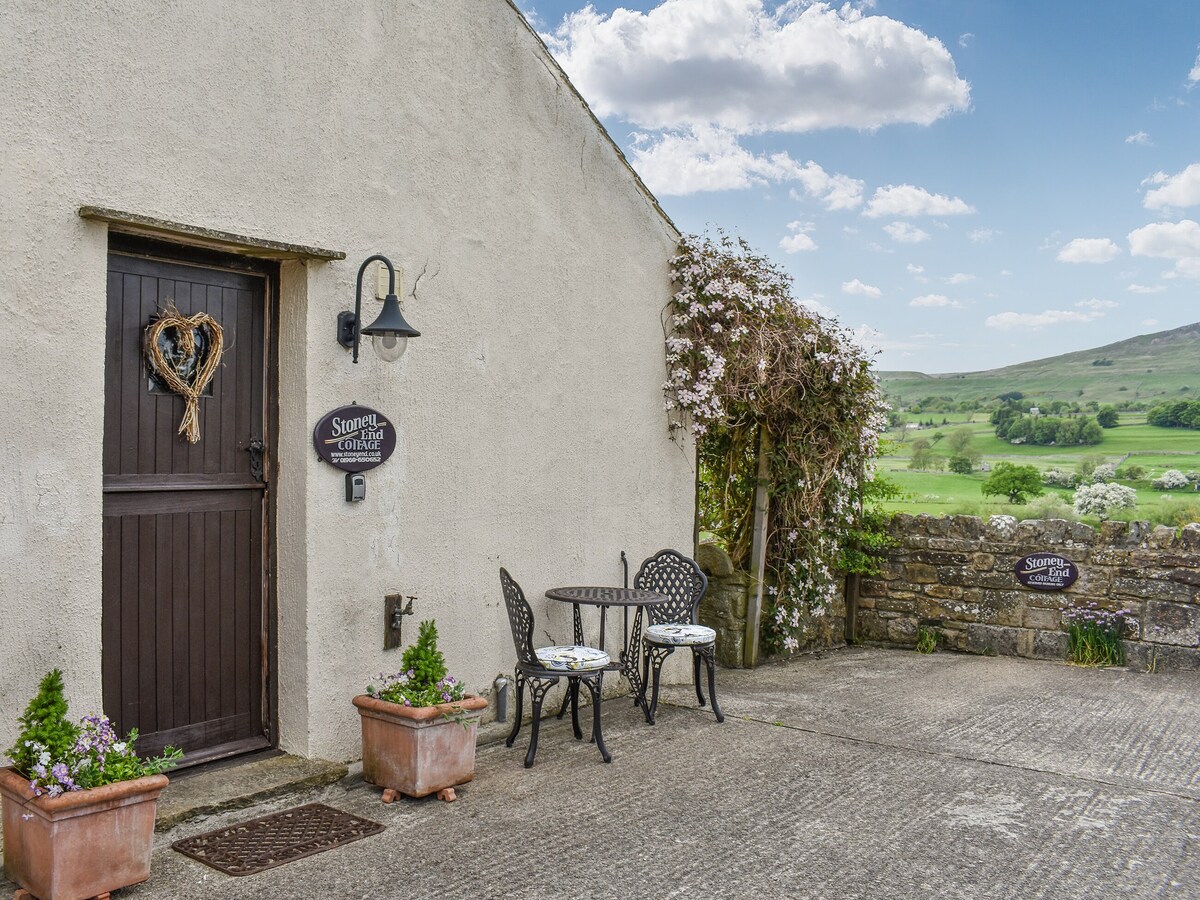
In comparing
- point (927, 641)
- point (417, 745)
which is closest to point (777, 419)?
point (927, 641)

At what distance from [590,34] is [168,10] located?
380 centimetres

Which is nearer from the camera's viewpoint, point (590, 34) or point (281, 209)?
point (281, 209)

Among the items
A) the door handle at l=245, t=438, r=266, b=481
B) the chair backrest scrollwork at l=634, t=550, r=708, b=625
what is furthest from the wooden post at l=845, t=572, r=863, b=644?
the door handle at l=245, t=438, r=266, b=481

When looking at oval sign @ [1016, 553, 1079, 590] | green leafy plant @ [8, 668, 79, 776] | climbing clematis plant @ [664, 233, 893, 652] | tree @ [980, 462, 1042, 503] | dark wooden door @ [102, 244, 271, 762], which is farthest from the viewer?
tree @ [980, 462, 1042, 503]

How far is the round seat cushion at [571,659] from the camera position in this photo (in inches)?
201

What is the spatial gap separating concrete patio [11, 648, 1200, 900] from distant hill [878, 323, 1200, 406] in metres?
5.92

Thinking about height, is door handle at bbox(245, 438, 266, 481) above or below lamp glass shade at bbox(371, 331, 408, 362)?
below

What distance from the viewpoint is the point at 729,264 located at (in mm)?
7211

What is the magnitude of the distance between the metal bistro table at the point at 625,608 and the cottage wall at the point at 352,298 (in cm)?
20

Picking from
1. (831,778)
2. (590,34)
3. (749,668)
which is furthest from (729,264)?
(831,778)

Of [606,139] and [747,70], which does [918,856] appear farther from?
[747,70]

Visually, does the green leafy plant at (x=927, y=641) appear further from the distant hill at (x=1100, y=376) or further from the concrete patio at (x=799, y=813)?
the distant hill at (x=1100, y=376)

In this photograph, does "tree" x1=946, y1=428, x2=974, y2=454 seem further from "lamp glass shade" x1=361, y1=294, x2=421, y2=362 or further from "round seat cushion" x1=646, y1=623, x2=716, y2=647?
"lamp glass shade" x1=361, y1=294, x2=421, y2=362

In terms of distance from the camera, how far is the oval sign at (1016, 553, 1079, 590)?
8.34 m
